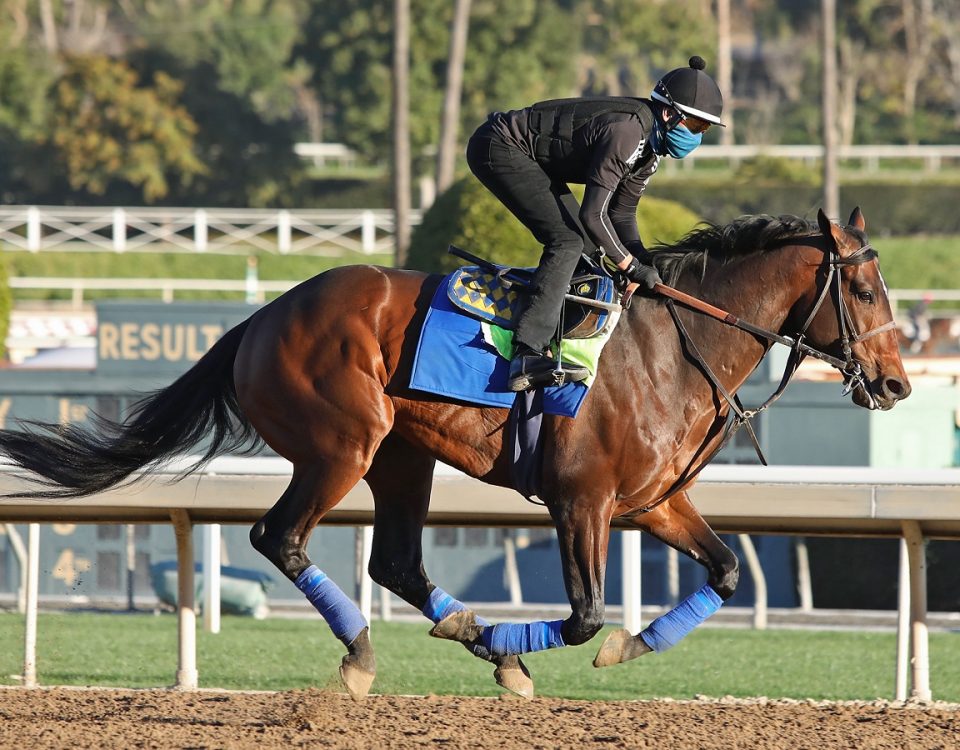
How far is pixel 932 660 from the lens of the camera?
6.72 m

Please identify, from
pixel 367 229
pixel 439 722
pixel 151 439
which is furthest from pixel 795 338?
pixel 367 229

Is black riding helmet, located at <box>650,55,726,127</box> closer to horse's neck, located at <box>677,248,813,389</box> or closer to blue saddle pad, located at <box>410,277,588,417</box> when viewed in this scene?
horse's neck, located at <box>677,248,813,389</box>

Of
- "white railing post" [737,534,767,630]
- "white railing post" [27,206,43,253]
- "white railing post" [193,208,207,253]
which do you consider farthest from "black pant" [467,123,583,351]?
"white railing post" [27,206,43,253]

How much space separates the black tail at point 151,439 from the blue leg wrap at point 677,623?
4.84ft

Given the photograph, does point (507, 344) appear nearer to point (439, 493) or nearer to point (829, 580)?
point (439, 493)

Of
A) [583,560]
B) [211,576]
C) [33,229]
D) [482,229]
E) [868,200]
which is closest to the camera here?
[583,560]

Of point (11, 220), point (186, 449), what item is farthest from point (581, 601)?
point (11, 220)

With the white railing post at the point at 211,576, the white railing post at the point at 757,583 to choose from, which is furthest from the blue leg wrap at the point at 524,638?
the white railing post at the point at 757,583

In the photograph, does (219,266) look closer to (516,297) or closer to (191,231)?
(191,231)

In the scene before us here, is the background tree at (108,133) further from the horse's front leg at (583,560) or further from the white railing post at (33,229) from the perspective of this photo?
the horse's front leg at (583,560)

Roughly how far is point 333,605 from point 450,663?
1.87 m

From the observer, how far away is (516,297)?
475 cm

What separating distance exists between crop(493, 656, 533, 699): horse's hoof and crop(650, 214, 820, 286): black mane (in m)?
1.32

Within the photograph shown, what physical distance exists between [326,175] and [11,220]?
35.7ft
